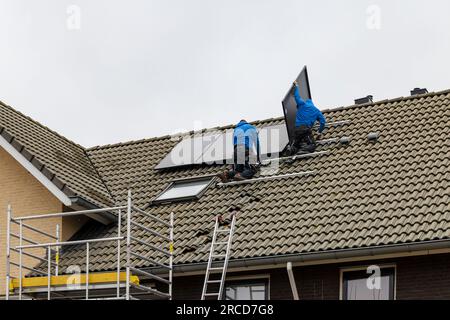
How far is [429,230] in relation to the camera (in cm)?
2075

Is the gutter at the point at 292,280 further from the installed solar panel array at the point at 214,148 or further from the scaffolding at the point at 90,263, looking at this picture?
the installed solar panel array at the point at 214,148

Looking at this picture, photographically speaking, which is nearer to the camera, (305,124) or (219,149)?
(305,124)

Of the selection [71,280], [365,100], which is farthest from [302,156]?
[71,280]

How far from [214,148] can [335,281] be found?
20.8 feet

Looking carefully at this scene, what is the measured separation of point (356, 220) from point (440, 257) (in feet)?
5.89

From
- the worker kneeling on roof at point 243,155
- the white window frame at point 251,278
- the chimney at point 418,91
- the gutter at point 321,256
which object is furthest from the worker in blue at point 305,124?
the gutter at point 321,256

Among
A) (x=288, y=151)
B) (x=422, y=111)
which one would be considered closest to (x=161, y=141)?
(x=288, y=151)

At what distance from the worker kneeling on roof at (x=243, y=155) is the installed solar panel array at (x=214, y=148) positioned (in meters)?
0.42

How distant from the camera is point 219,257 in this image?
2212cm

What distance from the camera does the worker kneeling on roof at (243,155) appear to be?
2512cm

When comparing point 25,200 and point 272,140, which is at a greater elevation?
point 272,140

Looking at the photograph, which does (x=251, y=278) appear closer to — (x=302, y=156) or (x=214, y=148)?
(x=302, y=156)

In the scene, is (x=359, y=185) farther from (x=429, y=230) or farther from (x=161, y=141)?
(x=161, y=141)
